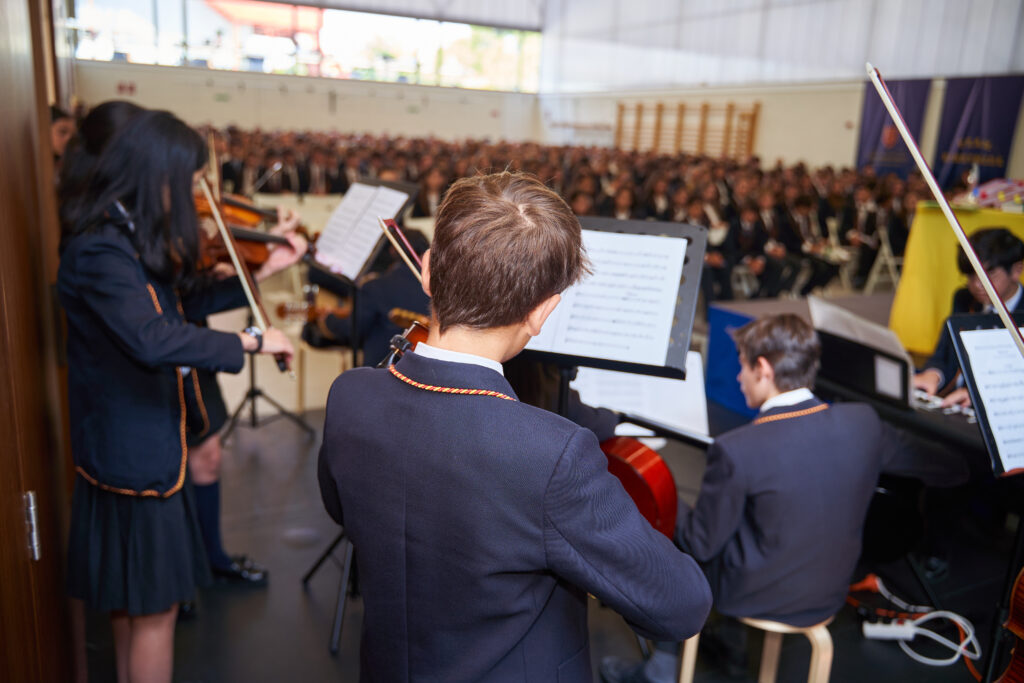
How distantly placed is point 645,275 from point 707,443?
78cm

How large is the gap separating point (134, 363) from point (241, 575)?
1.26m

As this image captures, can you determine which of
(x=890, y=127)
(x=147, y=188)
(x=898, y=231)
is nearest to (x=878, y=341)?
(x=147, y=188)

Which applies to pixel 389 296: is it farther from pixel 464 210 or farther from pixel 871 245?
pixel 871 245

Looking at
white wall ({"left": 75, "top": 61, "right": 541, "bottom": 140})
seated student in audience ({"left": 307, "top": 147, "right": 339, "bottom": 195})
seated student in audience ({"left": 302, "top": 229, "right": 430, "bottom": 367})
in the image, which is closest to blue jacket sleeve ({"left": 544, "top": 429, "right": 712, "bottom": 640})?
seated student in audience ({"left": 302, "top": 229, "right": 430, "bottom": 367})

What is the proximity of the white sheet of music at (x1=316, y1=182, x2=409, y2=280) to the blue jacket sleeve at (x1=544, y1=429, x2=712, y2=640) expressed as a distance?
1.51m

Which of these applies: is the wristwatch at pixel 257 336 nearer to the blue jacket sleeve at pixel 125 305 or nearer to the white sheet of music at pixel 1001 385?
the blue jacket sleeve at pixel 125 305

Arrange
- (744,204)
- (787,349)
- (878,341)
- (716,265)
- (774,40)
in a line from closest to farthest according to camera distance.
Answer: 1. (787,349)
2. (878,341)
3. (716,265)
4. (744,204)
5. (774,40)

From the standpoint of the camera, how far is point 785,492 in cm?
178

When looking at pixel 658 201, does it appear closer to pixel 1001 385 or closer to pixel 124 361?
Result: pixel 1001 385

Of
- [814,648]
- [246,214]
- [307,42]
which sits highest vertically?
[307,42]

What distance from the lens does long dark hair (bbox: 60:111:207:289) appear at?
158cm

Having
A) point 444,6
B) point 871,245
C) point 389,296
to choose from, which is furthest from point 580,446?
point 444,6

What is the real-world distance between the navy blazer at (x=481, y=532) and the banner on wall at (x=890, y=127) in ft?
41.4

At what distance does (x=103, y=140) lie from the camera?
1832 mm
